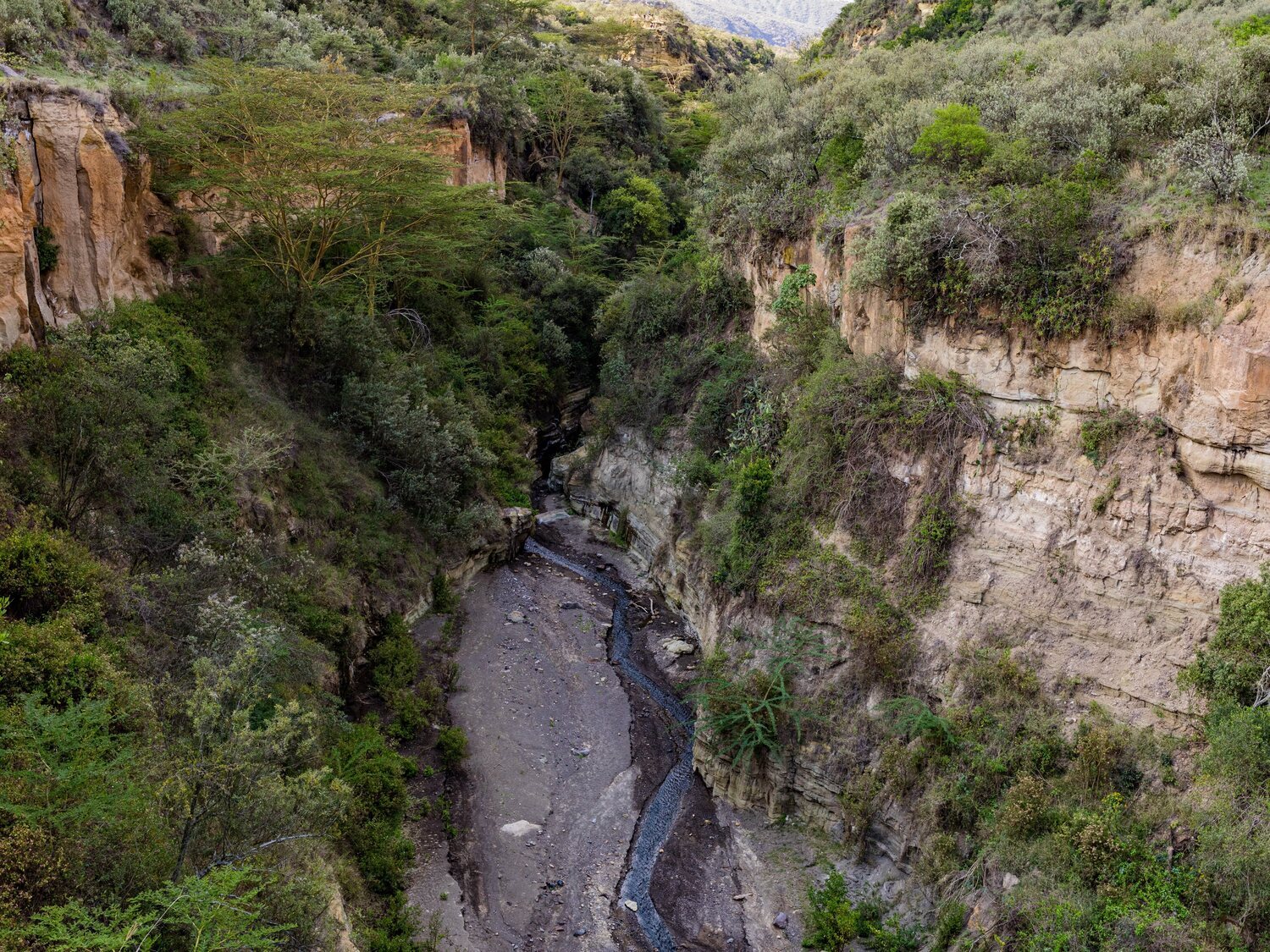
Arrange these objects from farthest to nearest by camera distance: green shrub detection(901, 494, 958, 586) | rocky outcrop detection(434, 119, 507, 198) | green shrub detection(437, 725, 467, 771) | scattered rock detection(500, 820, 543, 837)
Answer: rocky outcrop detection(434, 119, 507, 198) → green shrub detection(437, 725, 467, 771) → scattered rock detection(500, 820, 543, 837) → green shrub detection(901, 494, 958, 586)

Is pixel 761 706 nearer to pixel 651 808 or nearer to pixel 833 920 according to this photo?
pixel 651 808

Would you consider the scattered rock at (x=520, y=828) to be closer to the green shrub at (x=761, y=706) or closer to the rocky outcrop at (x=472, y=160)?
the green shrub at (x=761, y=706)

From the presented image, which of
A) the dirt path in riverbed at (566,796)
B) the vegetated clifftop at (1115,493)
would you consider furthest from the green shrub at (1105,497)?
the dirt path in riverbed at (566,796)

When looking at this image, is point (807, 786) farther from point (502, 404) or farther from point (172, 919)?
point (502, 404)

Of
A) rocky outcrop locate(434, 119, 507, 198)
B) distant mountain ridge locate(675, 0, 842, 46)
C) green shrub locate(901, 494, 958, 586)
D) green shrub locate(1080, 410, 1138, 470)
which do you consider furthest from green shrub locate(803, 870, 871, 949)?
distant mountain ridge locate(675, 0, 842, 46)

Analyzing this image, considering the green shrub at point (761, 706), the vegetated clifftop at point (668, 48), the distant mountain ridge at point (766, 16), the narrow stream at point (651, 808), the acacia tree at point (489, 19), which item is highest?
the distant mountain ridge at point (766, 16)

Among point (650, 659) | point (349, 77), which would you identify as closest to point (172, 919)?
point (650, 659)

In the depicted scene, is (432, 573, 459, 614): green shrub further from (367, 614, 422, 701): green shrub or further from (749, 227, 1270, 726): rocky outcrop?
(749, 227, 1270, 726): rocky outcrop
